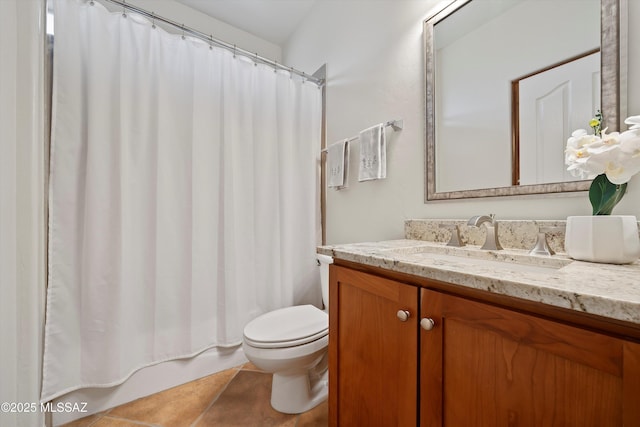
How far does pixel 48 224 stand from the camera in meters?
1.15

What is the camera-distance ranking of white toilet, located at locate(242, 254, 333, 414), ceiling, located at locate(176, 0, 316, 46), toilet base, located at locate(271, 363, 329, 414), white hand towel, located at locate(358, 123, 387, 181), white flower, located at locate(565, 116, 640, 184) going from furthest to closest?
ceiling, located at locate(176, 0, 316, 46)
white hand towel, located at locate(358, 123, 387, 181)
toilet base, located at locate(271, 363, 329, 414)
white toilet, located at locate(242, 254, 333, 414)
white flower, located at locate(565, 116, 640, 184)

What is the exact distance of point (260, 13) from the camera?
208 cm

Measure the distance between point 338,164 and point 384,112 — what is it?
43cm

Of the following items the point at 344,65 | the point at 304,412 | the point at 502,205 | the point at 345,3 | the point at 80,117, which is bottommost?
the point at 304,412

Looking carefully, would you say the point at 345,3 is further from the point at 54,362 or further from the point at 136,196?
the point at 54,362

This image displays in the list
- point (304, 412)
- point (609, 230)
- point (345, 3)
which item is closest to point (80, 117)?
point (345, 3)

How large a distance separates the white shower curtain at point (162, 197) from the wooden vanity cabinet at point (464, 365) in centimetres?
98

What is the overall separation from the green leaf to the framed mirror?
102 millimetres

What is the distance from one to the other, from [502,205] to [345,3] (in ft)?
5.36

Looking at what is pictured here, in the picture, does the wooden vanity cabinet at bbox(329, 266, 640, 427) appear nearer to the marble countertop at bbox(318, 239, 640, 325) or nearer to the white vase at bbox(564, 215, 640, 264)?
the marble countertop at bbox(318, 239, 640, 325)

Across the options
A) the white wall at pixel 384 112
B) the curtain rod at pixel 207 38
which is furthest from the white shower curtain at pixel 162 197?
the white wall at pixel 384 112

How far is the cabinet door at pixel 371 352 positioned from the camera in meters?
0.64

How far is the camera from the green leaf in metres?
0.64

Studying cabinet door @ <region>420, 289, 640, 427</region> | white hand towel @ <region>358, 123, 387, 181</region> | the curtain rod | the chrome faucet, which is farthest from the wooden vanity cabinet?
the curtain rod
